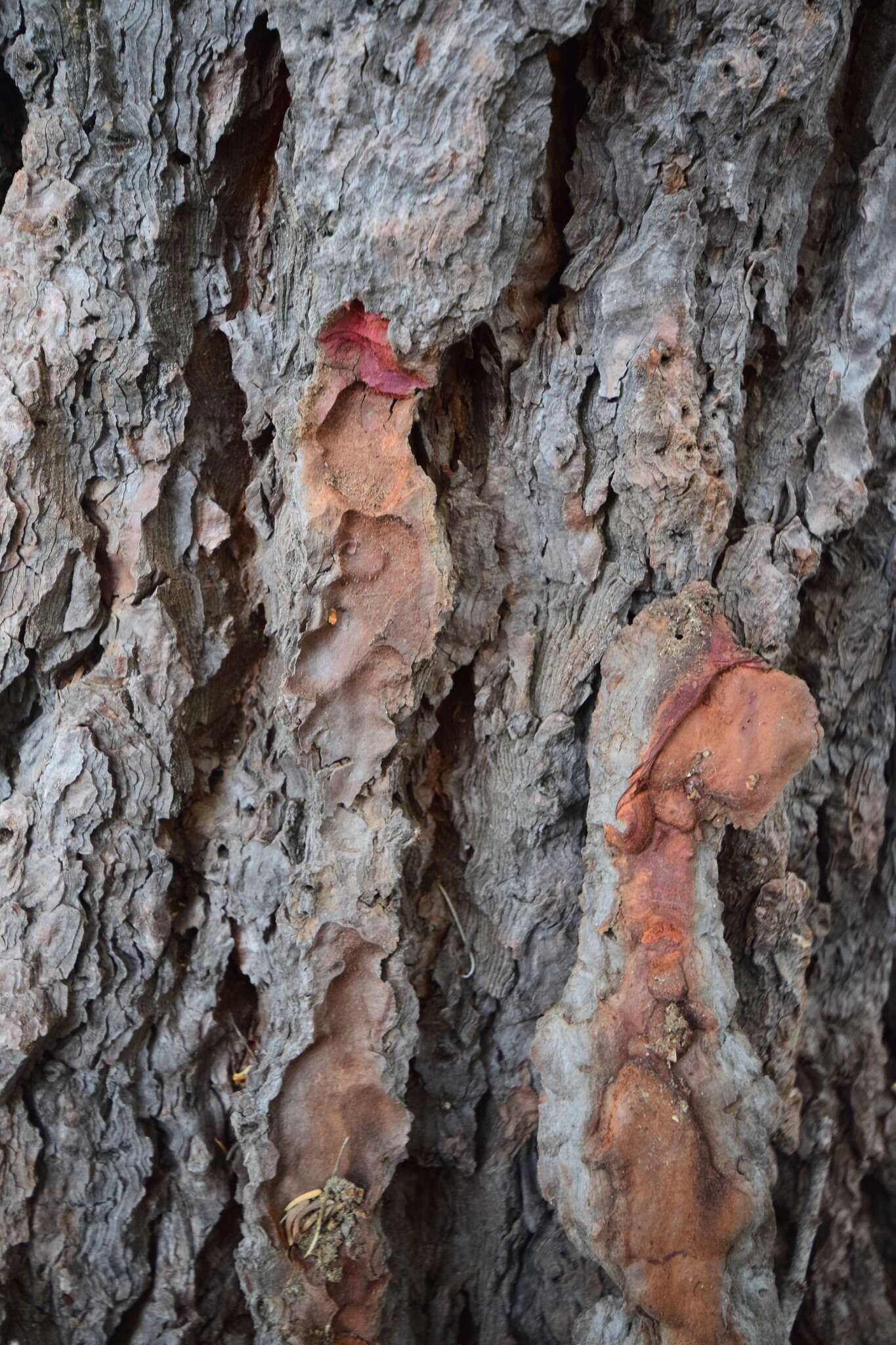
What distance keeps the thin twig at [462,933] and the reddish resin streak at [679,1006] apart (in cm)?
27

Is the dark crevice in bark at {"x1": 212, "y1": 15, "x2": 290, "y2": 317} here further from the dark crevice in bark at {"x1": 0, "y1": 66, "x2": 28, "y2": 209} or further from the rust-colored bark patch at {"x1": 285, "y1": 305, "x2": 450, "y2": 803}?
the dark crevice in bark at {"x1": 0, "y1": 66, "x2": 28, "y2": 209}

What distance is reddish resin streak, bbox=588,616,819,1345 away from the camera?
3.91 feet

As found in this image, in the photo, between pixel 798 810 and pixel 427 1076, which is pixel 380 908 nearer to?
pixel 427 1076

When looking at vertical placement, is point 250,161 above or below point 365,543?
above

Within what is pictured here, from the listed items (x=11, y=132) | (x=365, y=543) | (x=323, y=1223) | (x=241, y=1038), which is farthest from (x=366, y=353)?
(x=323, y=1223)

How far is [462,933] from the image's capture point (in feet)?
4.68

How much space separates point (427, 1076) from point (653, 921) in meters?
0.51

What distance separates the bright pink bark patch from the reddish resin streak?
0.54 m

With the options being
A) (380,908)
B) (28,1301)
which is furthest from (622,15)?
(28,1301)

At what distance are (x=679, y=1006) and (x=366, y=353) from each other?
98 centimetres

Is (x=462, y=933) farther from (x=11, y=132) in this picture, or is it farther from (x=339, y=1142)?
(x=11, y=132)

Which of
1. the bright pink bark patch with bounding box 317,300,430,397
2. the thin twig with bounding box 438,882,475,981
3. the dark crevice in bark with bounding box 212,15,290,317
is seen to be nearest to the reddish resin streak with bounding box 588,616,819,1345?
the thin twig with bounding box 438,882,475,981

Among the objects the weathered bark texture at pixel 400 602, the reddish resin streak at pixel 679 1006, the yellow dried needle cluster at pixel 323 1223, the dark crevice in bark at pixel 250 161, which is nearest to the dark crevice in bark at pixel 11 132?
the weathered bark texture at pixel 400 602

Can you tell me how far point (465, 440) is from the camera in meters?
1.30
